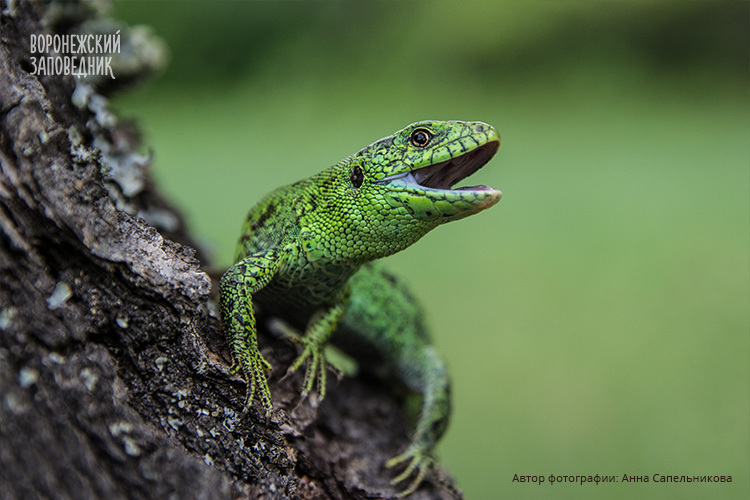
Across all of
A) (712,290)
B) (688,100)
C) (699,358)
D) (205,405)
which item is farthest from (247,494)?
(688,100)

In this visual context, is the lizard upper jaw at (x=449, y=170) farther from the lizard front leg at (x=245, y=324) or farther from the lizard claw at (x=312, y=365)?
the lizard claw at (x=312, y=365)

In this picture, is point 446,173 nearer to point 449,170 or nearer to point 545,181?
point 449,170

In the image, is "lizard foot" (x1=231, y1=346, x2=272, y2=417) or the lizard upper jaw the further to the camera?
the lizard upper jaw

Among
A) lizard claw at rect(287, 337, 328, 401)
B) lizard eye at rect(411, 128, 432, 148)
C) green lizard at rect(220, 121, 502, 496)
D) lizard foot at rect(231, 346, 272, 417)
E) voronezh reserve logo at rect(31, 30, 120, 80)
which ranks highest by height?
voronezh reserve logo at rect(31, 30, 120, 80)

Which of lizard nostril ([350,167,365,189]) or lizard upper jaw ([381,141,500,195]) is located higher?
lizard nostril ([350,167,365,189])

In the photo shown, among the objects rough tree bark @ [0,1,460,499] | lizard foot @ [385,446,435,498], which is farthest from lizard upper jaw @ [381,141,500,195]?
lizard foot @ [385,446,435,498]

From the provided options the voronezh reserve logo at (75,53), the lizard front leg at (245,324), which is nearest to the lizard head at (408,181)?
the lizard front leg at (245,324)

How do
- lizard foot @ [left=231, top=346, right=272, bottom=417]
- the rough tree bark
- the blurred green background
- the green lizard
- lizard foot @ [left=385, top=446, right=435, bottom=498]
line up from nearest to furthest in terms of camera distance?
the rough tree bark < lizard foot @ [left=231, top=346, right=272, bottom=417] < the green lizard < lizard foot @ [left=385, top=446, right=435, bottom=498] < the blurred green background

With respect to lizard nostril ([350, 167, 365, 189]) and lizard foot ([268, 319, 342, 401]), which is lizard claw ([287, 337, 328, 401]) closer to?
A: lizard foot ([268, 319, 342, 401])
